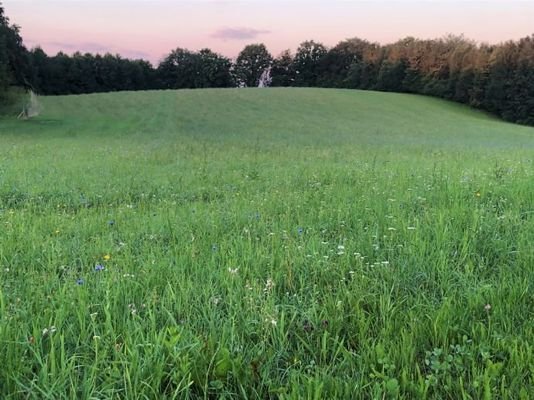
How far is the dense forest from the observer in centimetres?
5897

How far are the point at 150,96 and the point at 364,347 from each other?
5113cm

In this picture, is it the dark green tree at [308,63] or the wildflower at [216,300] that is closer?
the wildflower at [216,300]

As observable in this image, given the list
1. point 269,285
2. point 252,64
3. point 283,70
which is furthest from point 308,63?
point 269,285

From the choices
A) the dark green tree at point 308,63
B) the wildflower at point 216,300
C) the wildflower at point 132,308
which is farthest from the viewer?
the dark green tree at point 308,63

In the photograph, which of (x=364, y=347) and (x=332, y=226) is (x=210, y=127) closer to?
(x=332, y=226)

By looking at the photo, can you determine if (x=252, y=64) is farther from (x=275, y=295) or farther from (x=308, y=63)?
(x=275, y=295)

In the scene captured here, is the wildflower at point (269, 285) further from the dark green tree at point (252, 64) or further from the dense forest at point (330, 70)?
the dark green tree at point (252, 64)

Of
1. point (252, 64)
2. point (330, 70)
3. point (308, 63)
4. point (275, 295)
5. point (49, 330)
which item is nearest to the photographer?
point (49, 330)

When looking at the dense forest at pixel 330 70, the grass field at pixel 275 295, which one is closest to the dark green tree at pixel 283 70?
the dense forest at pixel 330 70

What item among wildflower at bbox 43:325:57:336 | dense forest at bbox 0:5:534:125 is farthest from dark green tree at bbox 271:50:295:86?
wildflower at bbox 43:325:57:336

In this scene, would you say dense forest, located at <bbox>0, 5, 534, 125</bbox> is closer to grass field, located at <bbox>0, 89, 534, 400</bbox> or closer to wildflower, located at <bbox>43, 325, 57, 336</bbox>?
grass field, located at <bbox>0, 89, 534, 400</bbox>

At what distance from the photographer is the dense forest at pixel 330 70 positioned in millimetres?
58969

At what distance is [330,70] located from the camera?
10106cm

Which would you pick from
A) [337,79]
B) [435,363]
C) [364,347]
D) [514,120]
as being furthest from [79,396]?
[337,79]
